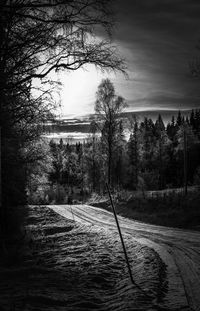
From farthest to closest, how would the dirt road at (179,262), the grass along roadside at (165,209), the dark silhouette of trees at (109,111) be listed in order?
the dark silhouette of trees at (109,111) < the grass along roadside at (165,209) < the dirt road at (179,262)

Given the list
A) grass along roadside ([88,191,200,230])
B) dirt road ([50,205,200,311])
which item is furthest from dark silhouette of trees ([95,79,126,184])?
dirt road ([50,205,200,311])

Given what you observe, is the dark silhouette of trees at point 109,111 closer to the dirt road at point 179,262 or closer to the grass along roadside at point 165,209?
the grass along roadside at point 165,209

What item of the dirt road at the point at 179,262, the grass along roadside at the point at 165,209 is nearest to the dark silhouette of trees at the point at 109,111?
the grass along roadside at the point at 165,209

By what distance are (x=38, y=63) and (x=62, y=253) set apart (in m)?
5.42

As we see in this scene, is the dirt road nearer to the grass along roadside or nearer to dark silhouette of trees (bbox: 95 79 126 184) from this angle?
the grass along roadside

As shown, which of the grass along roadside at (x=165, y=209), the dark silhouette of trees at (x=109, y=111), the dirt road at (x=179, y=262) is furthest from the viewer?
the dark silhouette of trees at (x=109, y=111)

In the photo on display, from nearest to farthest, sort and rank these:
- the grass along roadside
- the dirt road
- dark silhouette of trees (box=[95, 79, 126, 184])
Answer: the dirt road → the grass along roadside → dark silhouette of trees (box=[95, 79, 126, 184])

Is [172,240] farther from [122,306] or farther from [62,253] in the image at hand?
[122,306]

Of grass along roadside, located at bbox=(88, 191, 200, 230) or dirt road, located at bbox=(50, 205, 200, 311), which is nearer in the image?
dirt road, located at bbox=(50, 205, 200, 311)

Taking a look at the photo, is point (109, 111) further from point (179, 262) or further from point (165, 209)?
point (179, 262)

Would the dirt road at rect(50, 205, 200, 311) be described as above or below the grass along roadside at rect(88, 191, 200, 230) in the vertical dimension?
above

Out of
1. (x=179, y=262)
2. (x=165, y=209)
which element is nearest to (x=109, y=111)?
(x=165, y=209)

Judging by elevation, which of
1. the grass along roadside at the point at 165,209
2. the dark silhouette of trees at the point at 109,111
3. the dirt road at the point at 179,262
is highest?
the dark silhouette of trees at the point at 109,111

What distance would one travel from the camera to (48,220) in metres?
23.3
